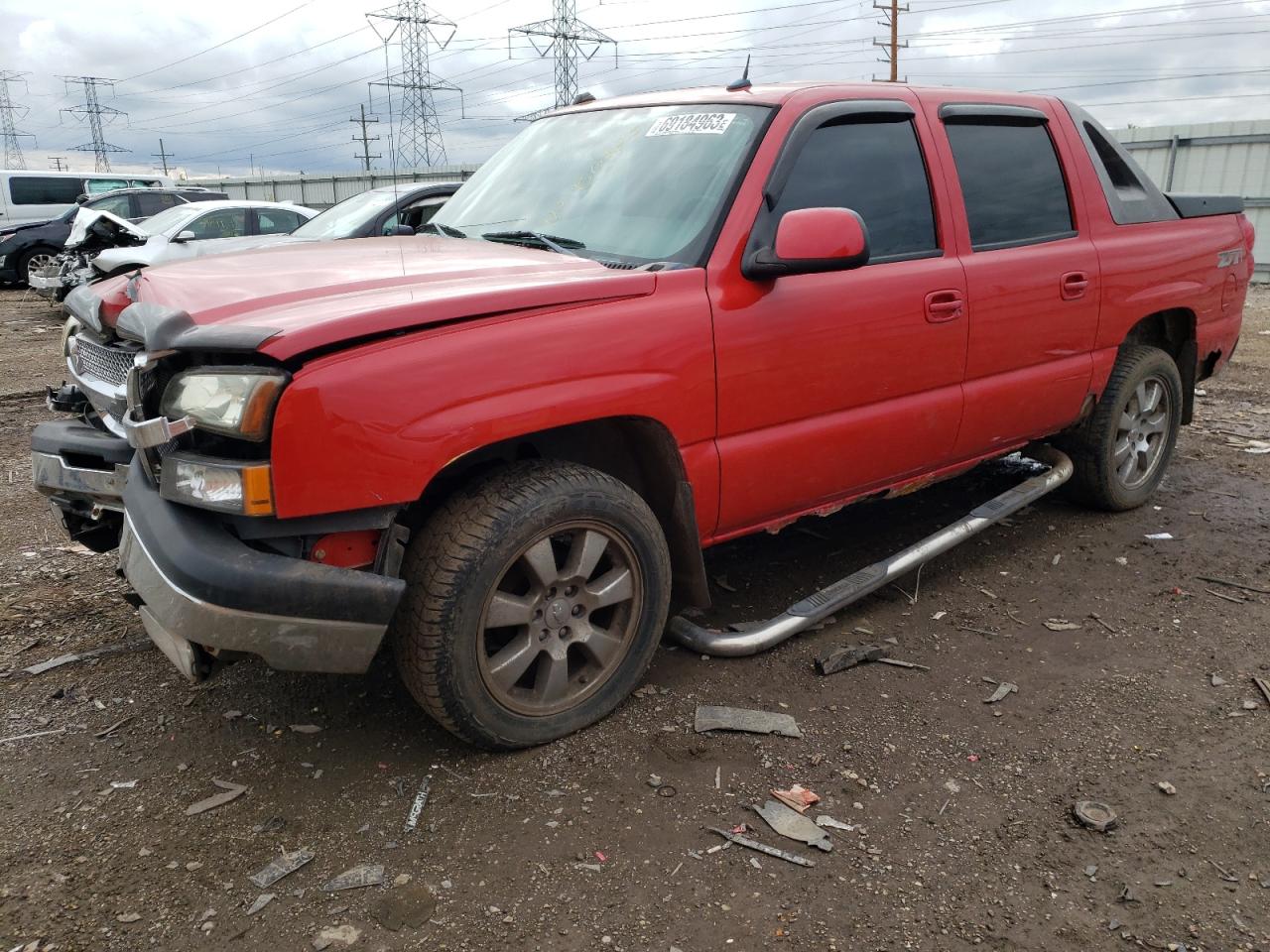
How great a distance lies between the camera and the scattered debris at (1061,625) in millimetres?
3686

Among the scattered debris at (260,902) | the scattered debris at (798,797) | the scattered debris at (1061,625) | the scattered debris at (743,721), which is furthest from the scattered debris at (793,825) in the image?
the scattered debris at (1061,625)

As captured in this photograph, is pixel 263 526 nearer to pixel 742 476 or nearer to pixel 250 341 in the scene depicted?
pixel 250 341

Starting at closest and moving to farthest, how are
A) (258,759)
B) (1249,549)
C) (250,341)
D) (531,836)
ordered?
(250,341)
(531,836)
(258,759)
(1249,549)

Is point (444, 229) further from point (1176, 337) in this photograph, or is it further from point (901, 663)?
point (1176, 337)

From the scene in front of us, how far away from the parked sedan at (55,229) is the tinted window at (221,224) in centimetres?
391

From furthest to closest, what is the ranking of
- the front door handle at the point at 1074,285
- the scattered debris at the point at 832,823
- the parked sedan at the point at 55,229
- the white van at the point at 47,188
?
1. the white van at the point at 47,188
2. the parked sedan at the point at 55,229
3. the front door handle at the point at 1074,285
4. the scattered debris at the point at 832,823

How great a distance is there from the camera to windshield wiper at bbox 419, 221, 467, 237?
143 inches

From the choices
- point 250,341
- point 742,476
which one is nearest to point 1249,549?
point 742,476

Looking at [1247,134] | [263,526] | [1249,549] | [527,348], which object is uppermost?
[1247,134]

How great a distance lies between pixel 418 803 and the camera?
8.54 ft

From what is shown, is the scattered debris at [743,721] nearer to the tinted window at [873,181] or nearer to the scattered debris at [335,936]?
the scattered debris at [335,936]

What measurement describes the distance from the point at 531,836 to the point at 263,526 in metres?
1.03

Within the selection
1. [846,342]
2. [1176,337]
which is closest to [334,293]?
[846,342]

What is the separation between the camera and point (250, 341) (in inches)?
88.0
